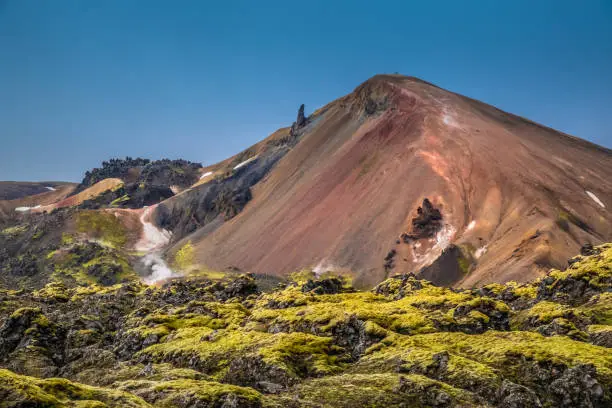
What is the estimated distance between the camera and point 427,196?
123 meters

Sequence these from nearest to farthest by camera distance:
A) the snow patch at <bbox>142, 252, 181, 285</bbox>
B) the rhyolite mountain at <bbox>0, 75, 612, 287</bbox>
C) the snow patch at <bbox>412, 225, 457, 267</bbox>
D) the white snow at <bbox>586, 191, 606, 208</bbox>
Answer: the rhyolite mountain at <bbox>0, 75, 612, 287</bbox>, the snow patch at <bbox>412, 225, 457, 267</bbox>, the white snow at <bbox>586, 191, 606, 208</bbox>, the snow patch at <bbox>142, 252, 181, 285</bbox>

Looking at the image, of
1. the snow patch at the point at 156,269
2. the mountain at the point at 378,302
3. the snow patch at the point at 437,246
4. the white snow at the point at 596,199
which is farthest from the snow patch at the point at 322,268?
the white snow at the point at 596,199

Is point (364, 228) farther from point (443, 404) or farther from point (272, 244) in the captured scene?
point (443, 404)

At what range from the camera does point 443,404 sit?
810 inches

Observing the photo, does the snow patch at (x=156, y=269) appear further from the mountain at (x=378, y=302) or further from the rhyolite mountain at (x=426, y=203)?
the rhyolite mountain at (x=426, y=203)

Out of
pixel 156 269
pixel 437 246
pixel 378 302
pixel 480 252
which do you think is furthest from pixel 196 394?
pixel 156 269

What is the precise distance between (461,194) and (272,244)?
53105mm

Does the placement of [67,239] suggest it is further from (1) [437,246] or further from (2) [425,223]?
(1) [437,246]

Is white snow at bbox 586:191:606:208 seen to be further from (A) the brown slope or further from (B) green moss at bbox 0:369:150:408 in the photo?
(B) green moss at bbox 0:369:150:408

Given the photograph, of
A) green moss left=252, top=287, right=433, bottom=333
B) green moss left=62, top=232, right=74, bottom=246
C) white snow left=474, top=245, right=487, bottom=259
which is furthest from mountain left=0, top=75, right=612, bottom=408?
green moss left=62, top=232, right=74, bottom=246

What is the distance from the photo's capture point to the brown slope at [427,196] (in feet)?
323

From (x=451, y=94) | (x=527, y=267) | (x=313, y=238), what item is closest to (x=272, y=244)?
(x=313, y=238)

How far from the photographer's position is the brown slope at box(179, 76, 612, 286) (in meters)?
98.3

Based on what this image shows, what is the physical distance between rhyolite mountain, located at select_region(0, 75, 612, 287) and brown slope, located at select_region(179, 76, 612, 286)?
39 cm
